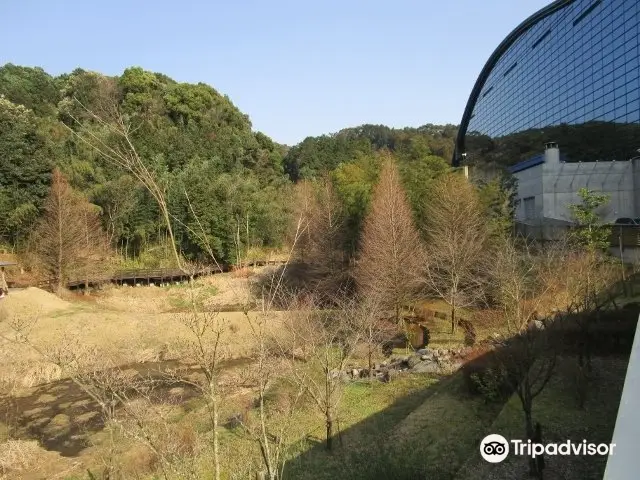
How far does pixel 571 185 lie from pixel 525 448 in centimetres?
2231

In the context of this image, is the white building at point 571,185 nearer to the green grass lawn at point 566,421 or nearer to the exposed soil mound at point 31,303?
the green grass lawn at point 566,421

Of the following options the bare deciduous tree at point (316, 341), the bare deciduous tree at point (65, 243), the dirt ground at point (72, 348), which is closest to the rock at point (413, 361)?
the bare deciduous tree at point (316, 341)

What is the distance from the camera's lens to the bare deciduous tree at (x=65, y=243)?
25.0 m

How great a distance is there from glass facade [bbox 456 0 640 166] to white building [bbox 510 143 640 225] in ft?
3.99

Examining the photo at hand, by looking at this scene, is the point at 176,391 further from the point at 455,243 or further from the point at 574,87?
the point at 574,87

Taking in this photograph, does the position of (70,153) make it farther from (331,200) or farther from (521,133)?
(521,133)

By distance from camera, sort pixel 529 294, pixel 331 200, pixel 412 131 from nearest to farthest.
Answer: pixel 529 294 → pixel 331 200 → pixel 412 131

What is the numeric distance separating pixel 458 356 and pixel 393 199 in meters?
7.18

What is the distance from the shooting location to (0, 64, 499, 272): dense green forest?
28.0 m

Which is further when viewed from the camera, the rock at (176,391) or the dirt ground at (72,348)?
the rock at (176,391)

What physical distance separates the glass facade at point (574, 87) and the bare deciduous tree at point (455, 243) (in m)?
11.1

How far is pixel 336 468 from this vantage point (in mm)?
8891

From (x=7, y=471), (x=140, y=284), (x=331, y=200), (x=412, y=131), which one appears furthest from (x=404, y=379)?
(x=412, y=131)

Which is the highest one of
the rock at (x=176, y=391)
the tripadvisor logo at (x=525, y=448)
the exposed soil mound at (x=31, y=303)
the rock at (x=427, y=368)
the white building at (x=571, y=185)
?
the white building at (x=571, y=185)
